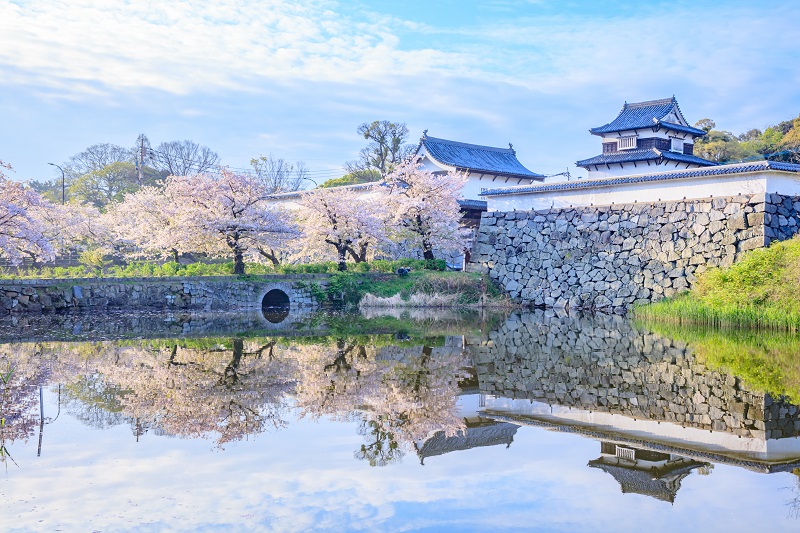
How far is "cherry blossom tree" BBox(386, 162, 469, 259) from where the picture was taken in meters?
28.1

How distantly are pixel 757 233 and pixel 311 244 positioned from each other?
1461 centimetres

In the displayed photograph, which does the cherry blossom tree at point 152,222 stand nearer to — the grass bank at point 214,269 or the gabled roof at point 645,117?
the grass bank at point 214,269

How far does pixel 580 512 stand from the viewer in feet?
16.9

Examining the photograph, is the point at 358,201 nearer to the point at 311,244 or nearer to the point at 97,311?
the point at 311,244

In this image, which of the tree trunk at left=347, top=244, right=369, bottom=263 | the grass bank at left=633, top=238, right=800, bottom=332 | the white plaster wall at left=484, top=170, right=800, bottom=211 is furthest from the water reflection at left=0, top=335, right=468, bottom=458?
the tree trunk at left=347, top=244, right=369, bottom=263

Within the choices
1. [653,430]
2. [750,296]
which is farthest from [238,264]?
[653,430]

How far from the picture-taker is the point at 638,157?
33625 mm

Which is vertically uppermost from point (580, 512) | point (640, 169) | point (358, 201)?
point (640, 169)

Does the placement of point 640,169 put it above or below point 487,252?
above

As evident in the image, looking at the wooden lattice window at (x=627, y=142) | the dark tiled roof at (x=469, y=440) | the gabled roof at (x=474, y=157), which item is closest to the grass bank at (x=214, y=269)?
the gabled roof at (x=474, y=157)

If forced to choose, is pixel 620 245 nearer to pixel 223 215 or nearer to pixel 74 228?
pixel 223 215

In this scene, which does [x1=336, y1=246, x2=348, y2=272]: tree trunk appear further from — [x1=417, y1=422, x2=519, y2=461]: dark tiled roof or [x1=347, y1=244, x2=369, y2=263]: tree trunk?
[x1=417, y1=422, x2=519, y2=461]: dark tiled roof

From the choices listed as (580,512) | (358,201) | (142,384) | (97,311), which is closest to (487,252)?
(358,201)

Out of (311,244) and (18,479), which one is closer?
(18,479)
